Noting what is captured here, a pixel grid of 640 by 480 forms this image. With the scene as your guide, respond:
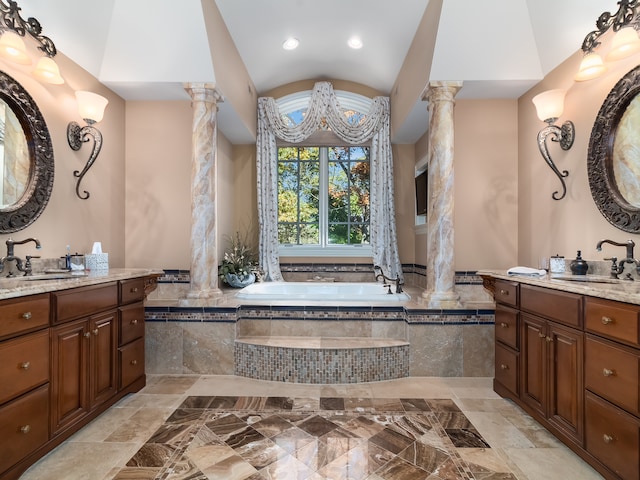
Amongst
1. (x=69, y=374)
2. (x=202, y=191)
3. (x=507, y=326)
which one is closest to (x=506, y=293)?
(x=507, y=326)

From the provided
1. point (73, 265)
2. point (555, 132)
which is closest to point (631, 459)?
point (555, 132)

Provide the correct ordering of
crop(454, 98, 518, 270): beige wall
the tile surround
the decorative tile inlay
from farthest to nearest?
crop(454, 98, 518, 270): beige wall
the tile surround
the decorative tile inlay

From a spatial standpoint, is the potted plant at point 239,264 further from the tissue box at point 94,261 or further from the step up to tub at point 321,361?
the tissue box at point 94,261

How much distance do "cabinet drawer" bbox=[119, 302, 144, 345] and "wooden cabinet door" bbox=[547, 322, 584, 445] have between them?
2.70m

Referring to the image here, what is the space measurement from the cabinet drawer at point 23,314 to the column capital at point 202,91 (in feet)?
6.71

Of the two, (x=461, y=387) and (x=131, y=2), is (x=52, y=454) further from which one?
(x=131, y=2)

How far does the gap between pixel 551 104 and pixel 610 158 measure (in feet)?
1.98

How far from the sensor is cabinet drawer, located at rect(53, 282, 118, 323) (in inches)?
75.9

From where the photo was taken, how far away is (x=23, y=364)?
1.69 m

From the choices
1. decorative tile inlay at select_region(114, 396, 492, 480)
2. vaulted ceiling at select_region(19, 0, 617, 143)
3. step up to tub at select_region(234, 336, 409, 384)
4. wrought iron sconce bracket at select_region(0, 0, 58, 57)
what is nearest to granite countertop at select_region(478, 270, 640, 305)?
decorative tile inlay at select_region(114, 396, 492, 480)

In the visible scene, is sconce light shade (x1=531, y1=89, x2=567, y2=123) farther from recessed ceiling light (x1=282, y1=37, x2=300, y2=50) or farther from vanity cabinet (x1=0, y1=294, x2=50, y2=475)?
vanity cabinet (x1=0, y1=294, x2=50, y2=475)

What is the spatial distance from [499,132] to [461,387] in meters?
2.39

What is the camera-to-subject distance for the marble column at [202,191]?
3.19m

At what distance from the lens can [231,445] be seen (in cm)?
199
